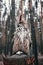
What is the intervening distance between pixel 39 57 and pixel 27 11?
1895mm

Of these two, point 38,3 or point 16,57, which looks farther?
point 38,3

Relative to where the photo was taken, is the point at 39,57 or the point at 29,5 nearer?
the point at 39,57

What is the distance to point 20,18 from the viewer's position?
306 inches

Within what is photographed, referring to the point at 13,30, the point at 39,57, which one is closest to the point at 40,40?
the point at 39,57

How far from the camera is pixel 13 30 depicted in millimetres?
7660

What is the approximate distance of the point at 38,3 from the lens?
7.89 meters

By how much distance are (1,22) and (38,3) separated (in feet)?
5.54

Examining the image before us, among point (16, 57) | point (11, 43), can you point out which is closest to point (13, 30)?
point (11, 43)

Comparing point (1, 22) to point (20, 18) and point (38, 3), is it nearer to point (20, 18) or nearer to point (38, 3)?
point (20, 18)

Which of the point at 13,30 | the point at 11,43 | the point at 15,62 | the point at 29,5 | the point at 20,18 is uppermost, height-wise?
the point at 29,5

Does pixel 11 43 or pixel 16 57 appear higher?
pixel 11 43

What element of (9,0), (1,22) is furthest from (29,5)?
(1,22)

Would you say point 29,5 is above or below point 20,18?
above

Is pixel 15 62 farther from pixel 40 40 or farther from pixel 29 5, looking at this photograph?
pixel 29 5
